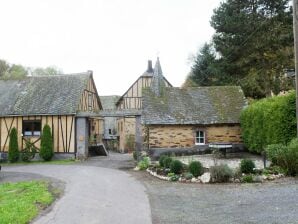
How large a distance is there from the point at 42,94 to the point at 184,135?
11.3 m

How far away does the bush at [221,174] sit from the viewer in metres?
12.4

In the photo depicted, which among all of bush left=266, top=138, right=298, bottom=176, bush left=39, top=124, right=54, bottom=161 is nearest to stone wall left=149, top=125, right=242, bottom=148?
bush left=39, top=124, right=54, bottom=161

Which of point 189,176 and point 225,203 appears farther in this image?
point 189,176

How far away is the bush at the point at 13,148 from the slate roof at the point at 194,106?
9.01 meters

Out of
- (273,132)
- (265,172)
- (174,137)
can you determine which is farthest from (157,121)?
(265,172)

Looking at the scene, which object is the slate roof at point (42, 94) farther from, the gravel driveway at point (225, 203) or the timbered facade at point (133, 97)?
the gravel driveway at point (225, 203)

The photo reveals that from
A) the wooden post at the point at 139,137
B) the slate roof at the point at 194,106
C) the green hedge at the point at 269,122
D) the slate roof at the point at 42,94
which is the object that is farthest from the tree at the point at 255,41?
the slate roof at the point at 42,94

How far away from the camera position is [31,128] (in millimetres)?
26094

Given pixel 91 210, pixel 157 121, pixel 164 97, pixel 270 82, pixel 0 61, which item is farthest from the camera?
pixel 0 61

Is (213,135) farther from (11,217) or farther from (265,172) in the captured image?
(11,217)

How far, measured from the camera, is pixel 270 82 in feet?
99.9

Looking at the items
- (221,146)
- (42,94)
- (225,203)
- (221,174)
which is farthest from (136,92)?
(225,203)

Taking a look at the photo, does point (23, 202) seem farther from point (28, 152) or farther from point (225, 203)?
point (28, 152)

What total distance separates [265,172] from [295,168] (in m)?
1.01
